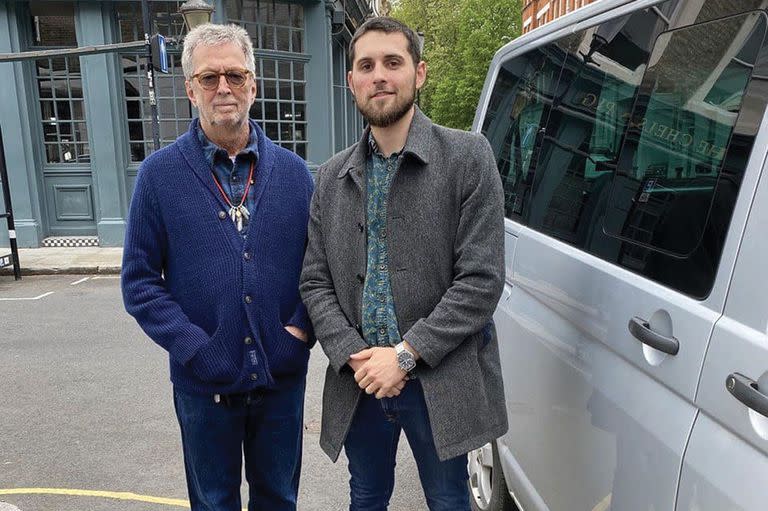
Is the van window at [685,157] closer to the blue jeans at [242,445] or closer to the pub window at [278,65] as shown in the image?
the blue jeans at [242,445]

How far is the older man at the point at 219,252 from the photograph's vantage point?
197 centimetres

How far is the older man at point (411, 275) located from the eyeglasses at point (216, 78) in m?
0.39

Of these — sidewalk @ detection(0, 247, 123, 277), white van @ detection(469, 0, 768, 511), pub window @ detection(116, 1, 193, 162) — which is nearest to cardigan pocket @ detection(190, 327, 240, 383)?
white van @ detection(469, 0, 768, 511)

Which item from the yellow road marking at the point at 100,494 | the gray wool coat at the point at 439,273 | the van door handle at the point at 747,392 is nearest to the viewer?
the van door handle at the point at 747,392

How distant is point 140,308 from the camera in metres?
1.96

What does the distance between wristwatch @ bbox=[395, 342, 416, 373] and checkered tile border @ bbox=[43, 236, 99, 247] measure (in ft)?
36.6

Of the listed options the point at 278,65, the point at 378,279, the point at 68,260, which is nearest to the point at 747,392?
the point at 378,279

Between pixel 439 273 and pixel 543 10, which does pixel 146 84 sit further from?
pixel 543 10

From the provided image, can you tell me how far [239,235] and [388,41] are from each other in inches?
30.6

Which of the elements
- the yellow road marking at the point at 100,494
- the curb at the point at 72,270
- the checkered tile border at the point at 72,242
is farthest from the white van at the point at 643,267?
the checkered tile border at the point at 72,242

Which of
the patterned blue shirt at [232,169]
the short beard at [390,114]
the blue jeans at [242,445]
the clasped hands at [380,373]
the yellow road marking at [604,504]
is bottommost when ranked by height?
the blue jeans at [242,445]

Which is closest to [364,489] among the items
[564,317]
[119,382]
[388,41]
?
[564,317]

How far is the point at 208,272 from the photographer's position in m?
1.99

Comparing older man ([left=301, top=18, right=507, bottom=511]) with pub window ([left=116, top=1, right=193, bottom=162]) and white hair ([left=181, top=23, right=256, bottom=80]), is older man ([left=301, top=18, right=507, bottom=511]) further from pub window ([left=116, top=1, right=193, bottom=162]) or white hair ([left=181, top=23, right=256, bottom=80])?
pub window ([left=116, top=1, right=193, bottom=162])
